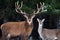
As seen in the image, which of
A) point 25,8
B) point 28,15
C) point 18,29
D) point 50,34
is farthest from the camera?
point 50,34

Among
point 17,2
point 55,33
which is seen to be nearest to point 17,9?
point 17,2

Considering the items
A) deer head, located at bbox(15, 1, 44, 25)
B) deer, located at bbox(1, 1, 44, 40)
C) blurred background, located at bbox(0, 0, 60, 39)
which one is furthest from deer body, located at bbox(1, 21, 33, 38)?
blurred background, located at bbox(0, 0, 60, 39)

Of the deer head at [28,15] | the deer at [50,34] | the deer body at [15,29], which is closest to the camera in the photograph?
the deer head at [28,15]

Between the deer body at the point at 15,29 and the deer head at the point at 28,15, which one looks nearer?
the deer head at the point at 28,15

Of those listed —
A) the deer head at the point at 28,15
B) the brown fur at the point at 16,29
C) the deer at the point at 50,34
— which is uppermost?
the deer head at the point at 28,15

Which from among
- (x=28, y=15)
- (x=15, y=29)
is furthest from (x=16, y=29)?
(x=28, y=15)

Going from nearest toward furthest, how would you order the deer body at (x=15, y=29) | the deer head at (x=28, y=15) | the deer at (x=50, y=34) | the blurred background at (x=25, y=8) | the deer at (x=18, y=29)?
1. the deer head at (x=28, y=15)
2. the deer at (x=18, y=29)
3. the deer body at (x=15, y=29)
4. the blurred background at (x=25, y=8)
5. the deer at (x=50, y=34)

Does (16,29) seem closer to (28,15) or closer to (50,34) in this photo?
(28,15)

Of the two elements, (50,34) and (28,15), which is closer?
(28,15)

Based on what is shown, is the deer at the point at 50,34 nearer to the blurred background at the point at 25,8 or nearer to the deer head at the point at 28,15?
the blurred background at the point at 25,8

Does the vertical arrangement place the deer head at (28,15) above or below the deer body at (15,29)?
above

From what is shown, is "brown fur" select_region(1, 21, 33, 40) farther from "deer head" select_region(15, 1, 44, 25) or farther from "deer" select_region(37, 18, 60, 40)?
"deer" select_region(37, 18, 60, 40)

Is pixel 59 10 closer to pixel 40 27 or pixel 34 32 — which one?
pixel 40 27

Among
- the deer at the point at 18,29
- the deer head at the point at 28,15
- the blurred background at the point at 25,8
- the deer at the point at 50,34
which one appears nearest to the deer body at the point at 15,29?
the deer at the point at 18,29
